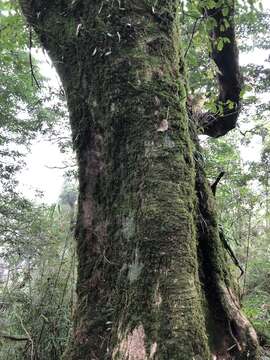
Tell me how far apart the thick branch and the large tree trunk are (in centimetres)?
74

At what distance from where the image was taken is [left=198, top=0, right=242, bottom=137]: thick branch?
2.87m

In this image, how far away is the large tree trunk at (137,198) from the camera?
1.37 meters

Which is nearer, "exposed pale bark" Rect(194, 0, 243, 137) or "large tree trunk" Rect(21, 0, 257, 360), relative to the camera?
"large tree trunk" Rect(21, 0, 257, 360)

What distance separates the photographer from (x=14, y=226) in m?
8.14

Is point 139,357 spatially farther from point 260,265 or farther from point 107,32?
point 260,265

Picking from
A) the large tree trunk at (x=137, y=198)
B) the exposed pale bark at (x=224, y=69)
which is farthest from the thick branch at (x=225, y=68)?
the large tree trunk at (x=137, y=198)

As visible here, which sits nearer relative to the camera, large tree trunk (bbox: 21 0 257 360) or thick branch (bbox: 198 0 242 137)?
large tree trunk (bbox: 21 0 257 360)

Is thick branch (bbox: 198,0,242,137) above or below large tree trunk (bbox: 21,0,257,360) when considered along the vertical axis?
above

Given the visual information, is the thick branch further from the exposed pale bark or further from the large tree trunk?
the large tree trunk

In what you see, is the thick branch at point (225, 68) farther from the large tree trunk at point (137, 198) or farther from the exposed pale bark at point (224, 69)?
the large tree trunk at point (137, 198)

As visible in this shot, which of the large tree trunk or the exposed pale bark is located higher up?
the exposed pale bark

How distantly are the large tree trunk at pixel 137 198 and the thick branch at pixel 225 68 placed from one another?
742 mm

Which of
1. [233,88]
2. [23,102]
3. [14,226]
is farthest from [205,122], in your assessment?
[23,102]

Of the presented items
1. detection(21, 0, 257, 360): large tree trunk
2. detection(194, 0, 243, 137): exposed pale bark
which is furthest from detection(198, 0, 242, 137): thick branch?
detection(21, 0, 257, 360): large tree trunk
